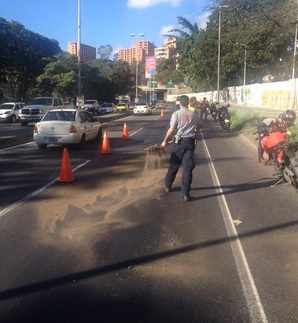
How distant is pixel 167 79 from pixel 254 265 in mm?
128071

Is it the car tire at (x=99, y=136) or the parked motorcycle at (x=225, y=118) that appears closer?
the car tire at (x=99, y=136)

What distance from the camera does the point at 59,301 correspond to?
3.81m

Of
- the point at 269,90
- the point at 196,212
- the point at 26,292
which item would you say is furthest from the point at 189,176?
the point at 269,90

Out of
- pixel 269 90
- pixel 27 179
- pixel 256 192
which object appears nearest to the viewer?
pixel 256 192

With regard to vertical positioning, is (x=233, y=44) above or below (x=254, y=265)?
above

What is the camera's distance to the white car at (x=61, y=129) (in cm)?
1461

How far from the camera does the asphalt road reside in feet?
12.2

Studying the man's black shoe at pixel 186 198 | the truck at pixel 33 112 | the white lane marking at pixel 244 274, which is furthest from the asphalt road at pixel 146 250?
the truck at pixel 33 112

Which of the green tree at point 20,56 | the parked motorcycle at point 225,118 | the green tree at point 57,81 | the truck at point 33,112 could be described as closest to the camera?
the parked motorcycle at point 225,118

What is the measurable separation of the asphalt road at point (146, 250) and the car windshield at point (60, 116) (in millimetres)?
5792

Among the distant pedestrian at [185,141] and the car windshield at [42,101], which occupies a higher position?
the car windshield at [42,101]

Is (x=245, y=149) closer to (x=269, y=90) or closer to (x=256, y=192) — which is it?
(x=256, y=192)

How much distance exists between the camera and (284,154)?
855 centimetres

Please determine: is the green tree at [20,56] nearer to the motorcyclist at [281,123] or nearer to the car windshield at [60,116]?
the car windshield at [60,116]
